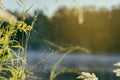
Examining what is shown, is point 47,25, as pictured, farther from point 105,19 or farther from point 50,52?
point 50,52

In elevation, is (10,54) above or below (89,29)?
below

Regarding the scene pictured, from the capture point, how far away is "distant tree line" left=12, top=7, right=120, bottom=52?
43.3 m

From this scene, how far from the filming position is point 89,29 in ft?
161

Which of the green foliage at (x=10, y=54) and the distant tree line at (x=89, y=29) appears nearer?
the green foliage at (x=10, y=54)

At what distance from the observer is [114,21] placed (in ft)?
147

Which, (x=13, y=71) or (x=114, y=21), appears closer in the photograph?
(x=13, y=71)

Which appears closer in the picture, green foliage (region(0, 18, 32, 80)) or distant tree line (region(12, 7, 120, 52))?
green foliage (region(0, 18, 32, 80))

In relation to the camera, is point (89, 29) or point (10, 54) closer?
point (10, 54)

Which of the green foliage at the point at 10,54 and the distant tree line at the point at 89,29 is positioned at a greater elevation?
the distant tree line at the point at 89,29

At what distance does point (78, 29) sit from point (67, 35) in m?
1.53

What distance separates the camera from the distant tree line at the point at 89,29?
43303 millimetres

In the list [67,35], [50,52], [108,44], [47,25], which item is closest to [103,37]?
[108,44]

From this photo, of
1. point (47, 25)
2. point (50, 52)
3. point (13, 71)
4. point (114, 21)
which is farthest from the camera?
point (114, 21)

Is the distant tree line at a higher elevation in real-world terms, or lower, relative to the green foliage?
higher
